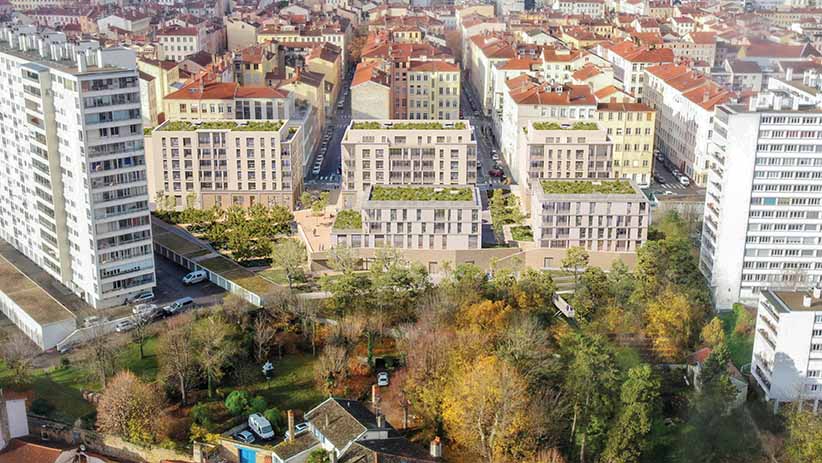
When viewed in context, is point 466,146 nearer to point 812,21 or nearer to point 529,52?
point 529,52

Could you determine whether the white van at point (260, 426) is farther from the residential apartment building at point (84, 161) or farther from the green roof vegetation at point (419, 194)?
the green roof vegetation at point (419, 194)

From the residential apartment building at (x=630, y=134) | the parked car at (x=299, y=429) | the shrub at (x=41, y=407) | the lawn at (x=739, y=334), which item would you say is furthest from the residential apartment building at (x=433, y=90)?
the shrub at (x=41, y=407)

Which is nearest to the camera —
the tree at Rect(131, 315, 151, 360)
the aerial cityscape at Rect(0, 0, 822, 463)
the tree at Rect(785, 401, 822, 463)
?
the tree at Rect(785, 401, 822, 463)

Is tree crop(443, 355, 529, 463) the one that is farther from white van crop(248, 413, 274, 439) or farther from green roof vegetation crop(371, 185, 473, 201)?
green roof vegetation crop(371, 185, 473, 201)

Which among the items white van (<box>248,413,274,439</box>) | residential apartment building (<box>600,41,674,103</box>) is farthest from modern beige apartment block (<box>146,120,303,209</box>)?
residential apartment building (<box>600,41,674,103</box>)

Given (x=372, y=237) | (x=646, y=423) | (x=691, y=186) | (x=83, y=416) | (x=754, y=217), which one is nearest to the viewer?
(x=646, y=423)

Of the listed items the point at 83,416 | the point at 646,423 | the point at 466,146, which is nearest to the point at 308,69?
the point at 466,146
